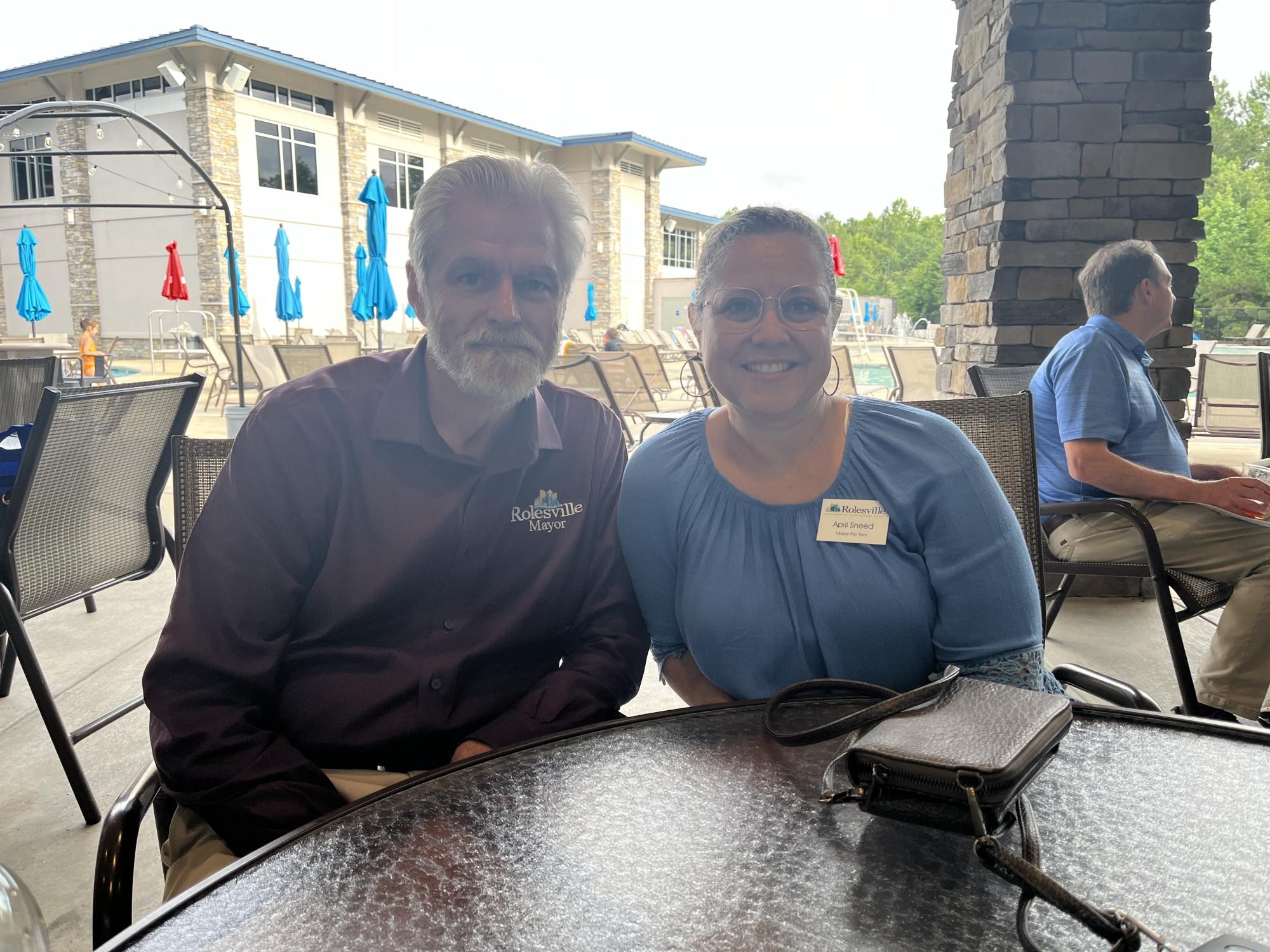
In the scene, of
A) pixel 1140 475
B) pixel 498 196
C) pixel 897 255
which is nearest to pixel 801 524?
pixel 498 196

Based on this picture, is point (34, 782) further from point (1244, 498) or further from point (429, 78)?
point (429, 78)

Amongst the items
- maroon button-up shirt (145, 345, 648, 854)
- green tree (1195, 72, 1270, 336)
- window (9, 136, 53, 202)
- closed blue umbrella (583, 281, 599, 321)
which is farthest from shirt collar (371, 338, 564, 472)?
green tree (1195, 72, 1270, 336)

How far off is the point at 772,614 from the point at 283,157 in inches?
913

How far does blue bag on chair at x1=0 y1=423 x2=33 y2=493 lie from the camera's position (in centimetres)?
245

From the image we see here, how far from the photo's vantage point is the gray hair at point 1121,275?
9.83 ft

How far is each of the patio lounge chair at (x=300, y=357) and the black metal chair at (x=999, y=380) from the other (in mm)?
6655

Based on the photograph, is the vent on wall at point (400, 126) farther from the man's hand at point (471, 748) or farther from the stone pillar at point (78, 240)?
the man's hand at point (471, 748)

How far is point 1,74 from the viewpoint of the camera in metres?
21.1

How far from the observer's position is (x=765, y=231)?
1448 millimetres

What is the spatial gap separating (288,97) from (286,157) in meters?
1.52

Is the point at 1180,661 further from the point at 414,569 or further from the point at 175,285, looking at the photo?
the point at 175,285

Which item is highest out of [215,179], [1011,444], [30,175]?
[30,175]

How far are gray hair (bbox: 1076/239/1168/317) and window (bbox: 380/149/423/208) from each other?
22.9 metres

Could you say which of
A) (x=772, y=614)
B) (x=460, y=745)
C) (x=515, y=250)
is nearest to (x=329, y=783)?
(x=460, y=745)
